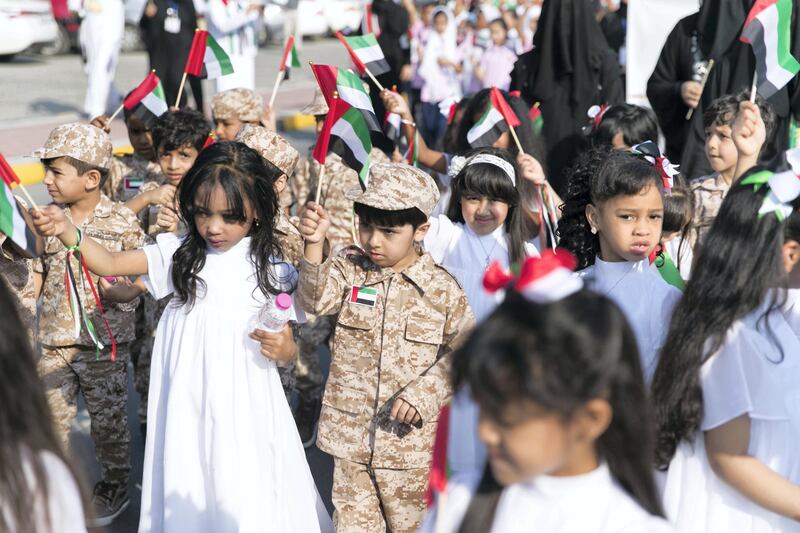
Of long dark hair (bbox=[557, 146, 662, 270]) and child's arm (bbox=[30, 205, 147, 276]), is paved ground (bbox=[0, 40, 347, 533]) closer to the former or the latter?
child's arm (bbox=[30, 205, 147, 276])

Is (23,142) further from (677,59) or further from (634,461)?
(634,461)

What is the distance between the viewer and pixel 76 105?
15359 mm

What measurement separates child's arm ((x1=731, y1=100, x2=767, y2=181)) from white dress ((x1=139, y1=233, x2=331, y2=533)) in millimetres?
2485

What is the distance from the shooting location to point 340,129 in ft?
14.6

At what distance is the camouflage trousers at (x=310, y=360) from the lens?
579 cm

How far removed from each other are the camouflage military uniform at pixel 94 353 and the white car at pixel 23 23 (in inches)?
564

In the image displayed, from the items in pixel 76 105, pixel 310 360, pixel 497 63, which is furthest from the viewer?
pixel 76 105

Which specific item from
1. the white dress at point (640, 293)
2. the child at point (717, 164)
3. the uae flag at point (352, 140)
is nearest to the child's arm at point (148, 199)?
the uae flag at point (352, 140)

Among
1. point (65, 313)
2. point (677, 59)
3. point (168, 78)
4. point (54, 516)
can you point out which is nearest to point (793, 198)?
point (54, 516)

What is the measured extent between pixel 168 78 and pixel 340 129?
333 inches

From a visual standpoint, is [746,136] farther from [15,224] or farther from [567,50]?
[15,224]

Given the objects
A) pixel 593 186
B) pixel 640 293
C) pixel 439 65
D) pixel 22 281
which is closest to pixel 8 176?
pixel 22 281

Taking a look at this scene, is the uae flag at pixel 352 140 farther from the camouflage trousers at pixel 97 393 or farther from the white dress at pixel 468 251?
the camouflage trousers at pixel 97 393

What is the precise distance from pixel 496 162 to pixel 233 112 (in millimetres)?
2096
